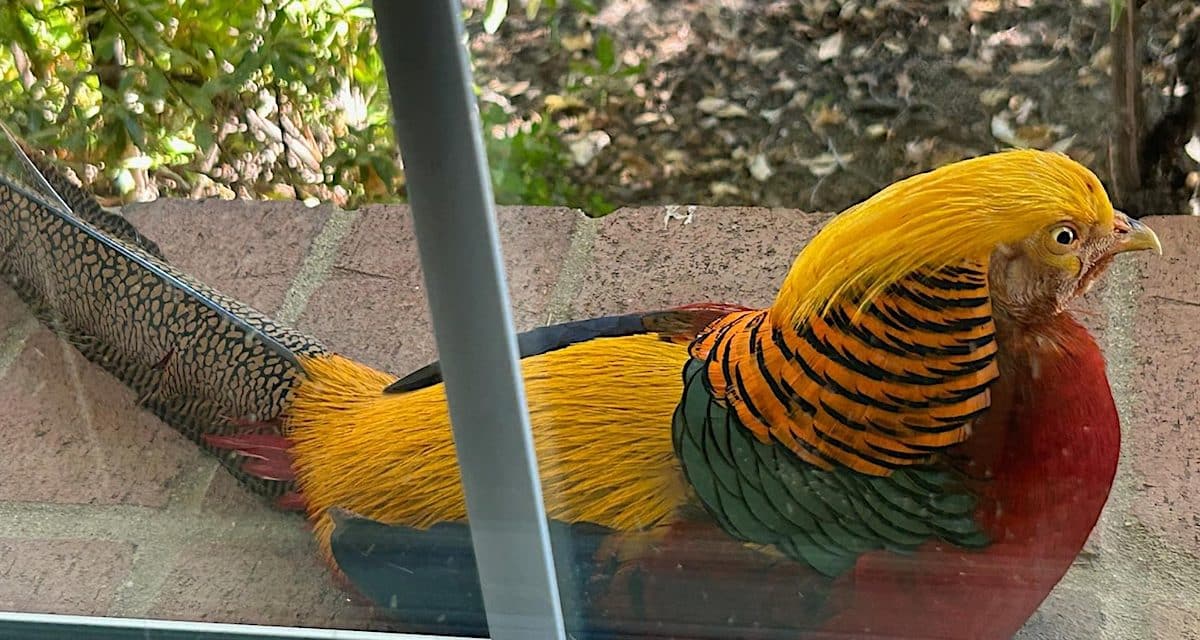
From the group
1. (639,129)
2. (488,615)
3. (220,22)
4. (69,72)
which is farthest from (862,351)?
(69,72)

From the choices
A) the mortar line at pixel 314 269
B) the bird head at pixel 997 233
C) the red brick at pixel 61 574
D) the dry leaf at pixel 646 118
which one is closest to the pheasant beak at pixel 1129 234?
the bird head at pixel 997 233

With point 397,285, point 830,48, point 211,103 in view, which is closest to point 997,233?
point 830,48

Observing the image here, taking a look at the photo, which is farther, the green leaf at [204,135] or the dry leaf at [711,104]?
the green leaf at [204,135]

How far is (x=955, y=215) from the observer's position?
1.81ft

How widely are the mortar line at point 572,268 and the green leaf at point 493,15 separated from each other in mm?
124

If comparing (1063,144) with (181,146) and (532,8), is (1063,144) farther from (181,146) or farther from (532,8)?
(181,146)

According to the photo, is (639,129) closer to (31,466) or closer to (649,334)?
(649,334)

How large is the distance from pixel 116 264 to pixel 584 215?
346mm

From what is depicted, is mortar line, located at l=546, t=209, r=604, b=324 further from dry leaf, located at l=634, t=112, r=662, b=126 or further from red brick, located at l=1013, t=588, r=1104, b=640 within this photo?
red brick, located at l=1013, t=588, r=1104, b=640

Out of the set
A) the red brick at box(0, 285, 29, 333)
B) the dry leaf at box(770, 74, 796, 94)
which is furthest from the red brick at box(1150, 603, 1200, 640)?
the red brick at box(0, 285, 29, 333)

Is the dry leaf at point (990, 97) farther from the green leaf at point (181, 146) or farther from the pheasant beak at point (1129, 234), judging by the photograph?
the green leaf at point (181, 146)

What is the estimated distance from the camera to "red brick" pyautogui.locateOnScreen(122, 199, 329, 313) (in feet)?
2.53

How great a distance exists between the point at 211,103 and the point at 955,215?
451 mm

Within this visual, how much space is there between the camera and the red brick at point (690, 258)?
623 millimetres
